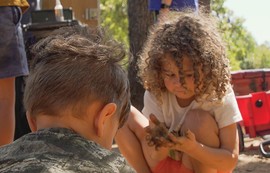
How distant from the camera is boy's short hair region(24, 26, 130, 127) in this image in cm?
152

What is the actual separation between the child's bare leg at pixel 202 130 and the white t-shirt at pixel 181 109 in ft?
0.10

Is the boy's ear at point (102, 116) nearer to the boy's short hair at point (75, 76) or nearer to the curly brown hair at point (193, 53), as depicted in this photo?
the boy's short hair at point (75, 76)

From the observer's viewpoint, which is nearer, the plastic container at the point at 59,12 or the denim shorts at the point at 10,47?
the denim shorts at the point at 10,47

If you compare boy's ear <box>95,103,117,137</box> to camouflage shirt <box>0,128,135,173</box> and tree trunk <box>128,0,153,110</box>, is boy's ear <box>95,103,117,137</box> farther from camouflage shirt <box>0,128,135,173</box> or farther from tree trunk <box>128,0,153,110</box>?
tree trunk <box>128,0,153,110</box>

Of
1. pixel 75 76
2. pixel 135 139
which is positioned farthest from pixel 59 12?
pixel 75 76

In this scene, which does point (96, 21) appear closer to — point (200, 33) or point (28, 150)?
point (200, 33)

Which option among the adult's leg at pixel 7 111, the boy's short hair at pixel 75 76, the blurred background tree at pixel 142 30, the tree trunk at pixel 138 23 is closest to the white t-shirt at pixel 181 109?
the blurred background tree at pixel 142 30

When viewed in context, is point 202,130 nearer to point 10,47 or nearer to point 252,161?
point 10,47

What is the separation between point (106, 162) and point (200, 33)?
1227 millimetres

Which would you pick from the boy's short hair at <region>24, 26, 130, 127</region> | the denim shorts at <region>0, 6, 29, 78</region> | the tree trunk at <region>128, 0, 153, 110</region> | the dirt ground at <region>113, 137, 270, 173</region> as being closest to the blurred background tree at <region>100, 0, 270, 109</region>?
the tree trunk at <region>128, 0, 153, 110</region>

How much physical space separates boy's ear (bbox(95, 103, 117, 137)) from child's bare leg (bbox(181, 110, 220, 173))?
971 mm

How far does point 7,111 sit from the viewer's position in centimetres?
290

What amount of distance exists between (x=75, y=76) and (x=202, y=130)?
106 cm

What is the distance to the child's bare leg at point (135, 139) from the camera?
2.66 metres
